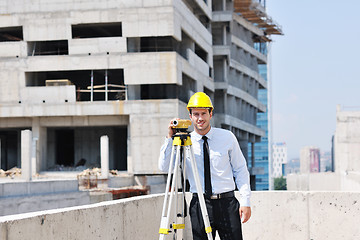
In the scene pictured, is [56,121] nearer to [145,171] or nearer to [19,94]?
[19,94]

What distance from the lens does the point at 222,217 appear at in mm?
5848

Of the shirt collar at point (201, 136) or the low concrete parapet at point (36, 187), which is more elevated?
the shirt collar at point (201, 136)

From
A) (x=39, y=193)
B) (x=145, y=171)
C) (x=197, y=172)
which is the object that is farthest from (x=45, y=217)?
(x=145, y=171)

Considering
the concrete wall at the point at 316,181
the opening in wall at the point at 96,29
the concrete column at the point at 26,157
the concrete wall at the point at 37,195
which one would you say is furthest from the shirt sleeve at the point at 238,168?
the concrete wall at the point at 316,181

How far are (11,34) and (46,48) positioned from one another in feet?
14.0

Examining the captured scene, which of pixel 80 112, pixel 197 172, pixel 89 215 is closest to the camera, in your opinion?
pixel 197 172

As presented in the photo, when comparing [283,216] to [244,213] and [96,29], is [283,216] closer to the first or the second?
[244,213]

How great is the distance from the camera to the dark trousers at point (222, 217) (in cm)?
582

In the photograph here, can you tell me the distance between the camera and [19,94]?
1540 inches

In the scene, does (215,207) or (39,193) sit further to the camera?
(39,193)

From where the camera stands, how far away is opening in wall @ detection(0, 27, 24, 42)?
42062 millimetres

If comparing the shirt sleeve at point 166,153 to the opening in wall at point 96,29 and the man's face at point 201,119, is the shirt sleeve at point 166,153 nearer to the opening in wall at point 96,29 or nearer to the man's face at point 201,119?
the man's face at point 201,119

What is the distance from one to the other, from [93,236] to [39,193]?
21.3 m

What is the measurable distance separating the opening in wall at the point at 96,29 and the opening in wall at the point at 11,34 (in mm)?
3810
